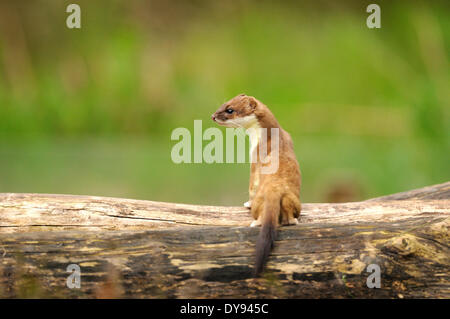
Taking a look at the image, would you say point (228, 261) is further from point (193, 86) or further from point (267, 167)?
point (193, 86)

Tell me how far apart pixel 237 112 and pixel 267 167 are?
0.91ft

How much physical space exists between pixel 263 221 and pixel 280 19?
5.22m

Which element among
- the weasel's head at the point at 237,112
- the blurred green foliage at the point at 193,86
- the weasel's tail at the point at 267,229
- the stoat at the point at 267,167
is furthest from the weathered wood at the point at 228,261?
the blurred green foliage at the point at 193,86

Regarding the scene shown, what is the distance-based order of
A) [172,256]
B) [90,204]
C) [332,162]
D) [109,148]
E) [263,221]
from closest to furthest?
1. [172,256]
2. [263,221]
3. [90,204]
4. [332,162]
5. [109,148]

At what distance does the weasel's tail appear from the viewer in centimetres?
187

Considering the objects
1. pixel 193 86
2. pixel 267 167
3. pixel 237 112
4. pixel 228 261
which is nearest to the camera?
pixel 228 261

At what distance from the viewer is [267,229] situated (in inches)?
78.0

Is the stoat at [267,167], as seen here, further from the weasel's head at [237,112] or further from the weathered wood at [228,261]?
the weathered wood at [228,261]

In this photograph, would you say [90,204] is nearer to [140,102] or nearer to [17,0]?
[140,102]

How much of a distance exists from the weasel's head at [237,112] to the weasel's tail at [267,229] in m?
0.41

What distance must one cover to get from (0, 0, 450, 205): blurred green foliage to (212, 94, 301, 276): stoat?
2923 mm

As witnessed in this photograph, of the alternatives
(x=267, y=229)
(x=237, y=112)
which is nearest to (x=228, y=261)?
(x=267, y=229)

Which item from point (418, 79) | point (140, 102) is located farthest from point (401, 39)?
point (140, 102)

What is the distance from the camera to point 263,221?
6.73 feet
